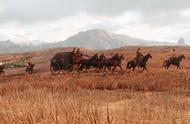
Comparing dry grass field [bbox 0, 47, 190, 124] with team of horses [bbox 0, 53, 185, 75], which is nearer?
dry grass field [bbox 0, 47, 190, 124]

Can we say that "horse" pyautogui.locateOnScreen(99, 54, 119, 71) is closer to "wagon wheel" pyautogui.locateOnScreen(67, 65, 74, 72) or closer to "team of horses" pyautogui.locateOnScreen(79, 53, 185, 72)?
"team of horses" pyautogui.locateOnScreen(79, 53, 185, 72)

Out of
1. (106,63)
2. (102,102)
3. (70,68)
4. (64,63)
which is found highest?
(102,102)

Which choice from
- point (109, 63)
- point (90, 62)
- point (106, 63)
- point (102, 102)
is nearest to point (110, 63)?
point (109, 63)

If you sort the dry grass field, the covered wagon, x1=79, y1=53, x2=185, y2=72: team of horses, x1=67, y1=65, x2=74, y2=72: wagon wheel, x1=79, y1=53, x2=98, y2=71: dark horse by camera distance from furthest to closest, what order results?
the covered wagon
x1=67, y1=65, x2=74, y2=72: wagon wheel
x1=79, y1=53, x2=98, y2=71: dark horse
x1=79, y1=53, x2=185, y2=72: team of horses
the dry grass field

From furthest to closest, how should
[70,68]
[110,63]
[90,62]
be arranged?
[70,68] → [90,62] → [110,63]

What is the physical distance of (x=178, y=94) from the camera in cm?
1936

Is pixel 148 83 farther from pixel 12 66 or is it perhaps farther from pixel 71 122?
pixel 12 66

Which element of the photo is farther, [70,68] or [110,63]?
[70,68]

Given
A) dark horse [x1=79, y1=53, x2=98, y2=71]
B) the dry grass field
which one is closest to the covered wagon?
dark horse [x1=79, y1=53, x2=98, y2=71]

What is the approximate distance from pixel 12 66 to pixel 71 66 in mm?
24820

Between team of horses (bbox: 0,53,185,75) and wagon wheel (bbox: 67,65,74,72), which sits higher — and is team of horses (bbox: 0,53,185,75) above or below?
above

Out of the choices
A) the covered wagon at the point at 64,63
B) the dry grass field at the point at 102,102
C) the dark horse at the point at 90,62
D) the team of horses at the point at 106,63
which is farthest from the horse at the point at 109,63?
the dry grass field at the point at 102,102

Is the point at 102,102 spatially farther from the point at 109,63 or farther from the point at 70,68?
the point at 70,68

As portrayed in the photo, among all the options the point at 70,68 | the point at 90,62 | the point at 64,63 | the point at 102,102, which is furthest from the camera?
the point at 64,63
